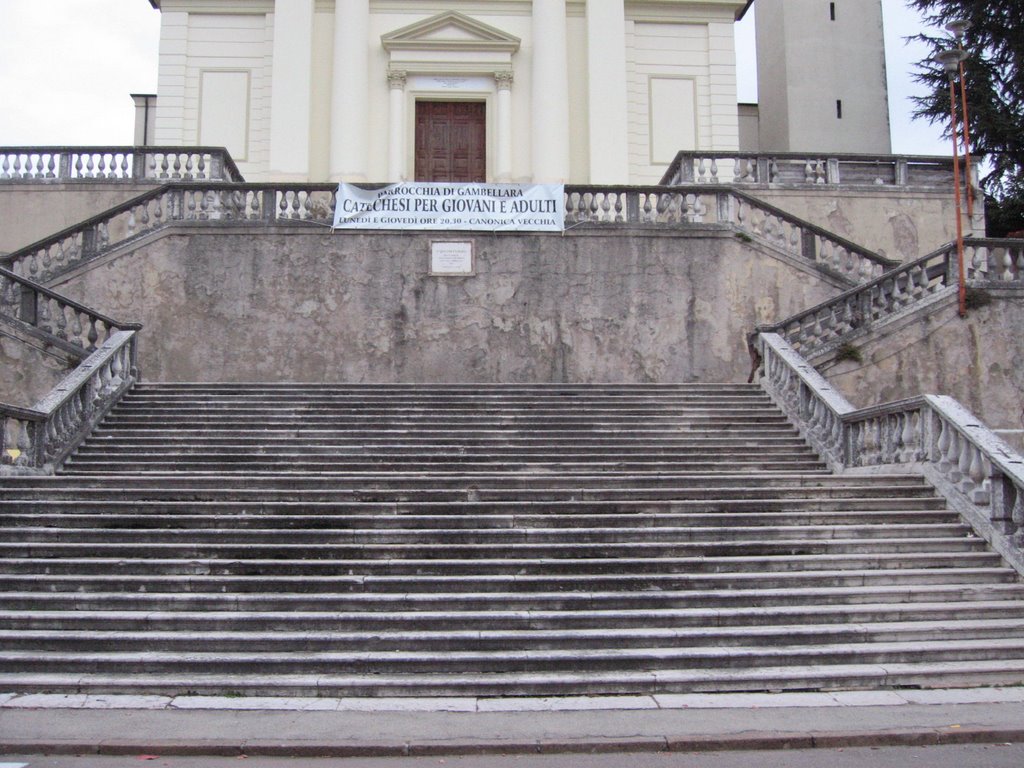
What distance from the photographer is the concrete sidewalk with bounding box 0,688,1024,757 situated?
662cm

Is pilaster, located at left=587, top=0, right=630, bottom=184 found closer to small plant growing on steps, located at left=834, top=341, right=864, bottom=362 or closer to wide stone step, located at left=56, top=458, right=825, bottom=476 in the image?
small plant growing on steps, located at left=834, top=341, right=864, bottom=362

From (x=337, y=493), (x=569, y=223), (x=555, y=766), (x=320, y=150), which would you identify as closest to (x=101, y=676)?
(x=337, y=493)

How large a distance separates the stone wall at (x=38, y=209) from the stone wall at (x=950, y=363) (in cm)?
1411

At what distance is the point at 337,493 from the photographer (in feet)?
34.5

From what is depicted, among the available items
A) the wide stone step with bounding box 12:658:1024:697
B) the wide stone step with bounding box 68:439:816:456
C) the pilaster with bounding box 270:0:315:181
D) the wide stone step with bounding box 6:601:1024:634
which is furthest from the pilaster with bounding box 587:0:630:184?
the wide stone step with bounding box 12:658:1024:697

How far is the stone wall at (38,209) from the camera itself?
1991cm

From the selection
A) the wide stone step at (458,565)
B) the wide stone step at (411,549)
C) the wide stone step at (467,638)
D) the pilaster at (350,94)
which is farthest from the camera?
the pilaster at (350,94)

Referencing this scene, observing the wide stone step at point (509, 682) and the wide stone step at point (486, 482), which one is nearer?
the wide stone step at point (509, 682)

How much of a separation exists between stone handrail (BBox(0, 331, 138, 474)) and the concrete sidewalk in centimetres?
421

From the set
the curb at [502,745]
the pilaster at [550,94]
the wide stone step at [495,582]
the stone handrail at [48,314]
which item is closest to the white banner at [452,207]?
the stone handrail at [48,314]

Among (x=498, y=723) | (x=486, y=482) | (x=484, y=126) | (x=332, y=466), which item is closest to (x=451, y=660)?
(x=498, y=723)

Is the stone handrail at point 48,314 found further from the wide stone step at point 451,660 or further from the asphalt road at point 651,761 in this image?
the asphalt road at point 651,761

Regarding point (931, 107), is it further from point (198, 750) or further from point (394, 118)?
point (198, 750)

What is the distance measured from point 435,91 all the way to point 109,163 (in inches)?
317
